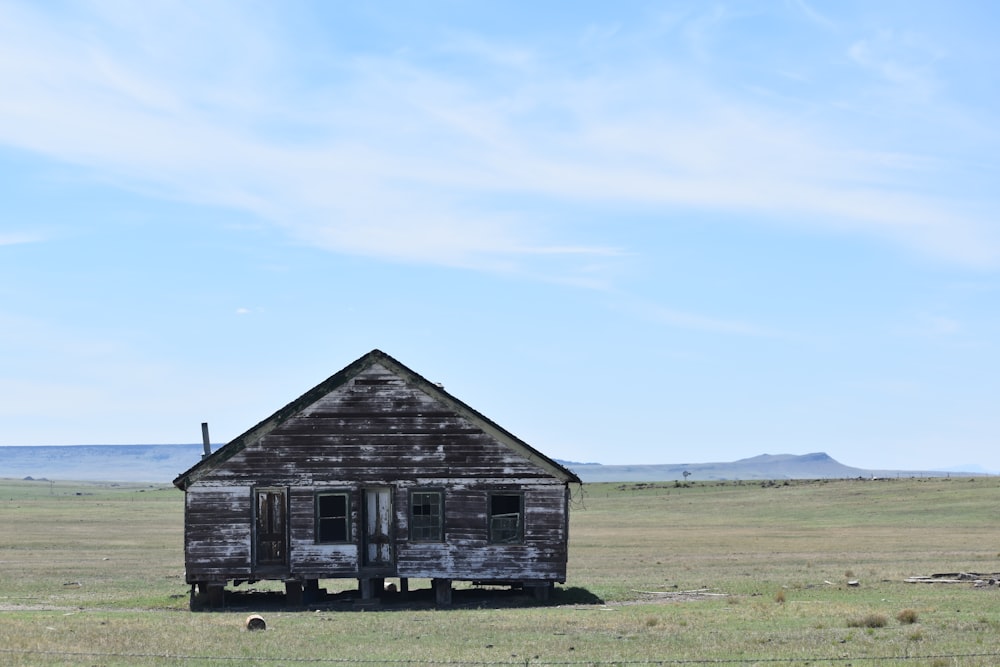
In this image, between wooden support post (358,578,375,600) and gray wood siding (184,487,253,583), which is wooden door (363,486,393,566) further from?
gray wood siding (184,487,253,583)

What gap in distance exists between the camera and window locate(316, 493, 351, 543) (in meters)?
31.6

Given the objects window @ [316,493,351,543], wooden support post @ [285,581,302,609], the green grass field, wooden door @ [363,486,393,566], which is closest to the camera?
the green grass field

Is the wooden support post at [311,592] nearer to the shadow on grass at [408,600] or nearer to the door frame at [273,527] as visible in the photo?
the shadow on grass at [408,600]

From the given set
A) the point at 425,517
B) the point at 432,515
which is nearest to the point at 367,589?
the point at 425,517

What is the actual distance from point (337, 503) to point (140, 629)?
27.0 ft

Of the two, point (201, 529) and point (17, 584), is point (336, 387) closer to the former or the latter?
point (201, 529)

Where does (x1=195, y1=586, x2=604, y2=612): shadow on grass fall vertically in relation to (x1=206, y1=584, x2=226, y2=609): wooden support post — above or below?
below

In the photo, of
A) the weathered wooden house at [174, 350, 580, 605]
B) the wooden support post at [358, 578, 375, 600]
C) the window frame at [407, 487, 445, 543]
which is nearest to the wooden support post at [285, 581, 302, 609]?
the weathered wooden house at [174, 350, 580, 605]

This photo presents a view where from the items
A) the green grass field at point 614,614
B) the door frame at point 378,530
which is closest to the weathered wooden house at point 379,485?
the door frame at point 378,530

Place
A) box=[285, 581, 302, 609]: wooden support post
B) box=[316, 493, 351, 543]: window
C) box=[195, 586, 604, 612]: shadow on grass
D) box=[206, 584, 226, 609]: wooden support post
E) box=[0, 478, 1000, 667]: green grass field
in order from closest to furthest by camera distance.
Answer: box=[0, 478, 1000, 667]: green grass field → box=[195, 586, 604, 612]: shadow on grass → box=[206, 584, 226, 609]: wooden support post → box=[285, 581, 302, 609]: wooden support post → box=[316, 493, 351, 543]: window

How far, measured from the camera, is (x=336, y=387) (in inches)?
1241

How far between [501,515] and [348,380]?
16.7 feet

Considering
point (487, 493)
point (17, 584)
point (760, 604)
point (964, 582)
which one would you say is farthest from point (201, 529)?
point (964, 582)

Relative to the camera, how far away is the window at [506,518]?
31547 mm
